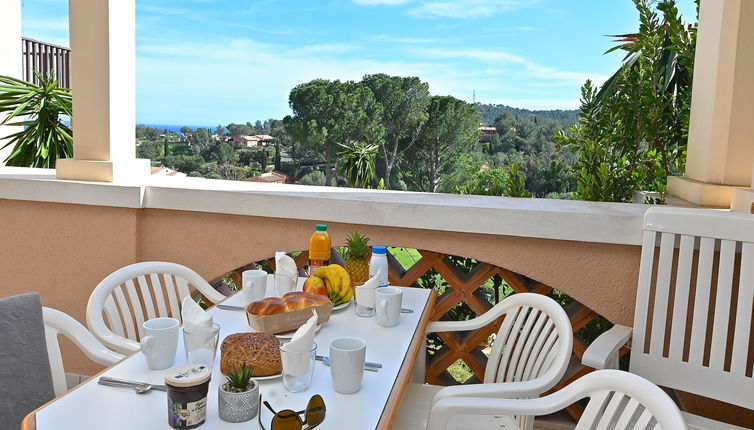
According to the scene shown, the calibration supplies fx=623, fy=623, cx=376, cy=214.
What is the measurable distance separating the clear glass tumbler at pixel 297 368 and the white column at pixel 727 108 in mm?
1585

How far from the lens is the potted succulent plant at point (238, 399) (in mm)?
1018

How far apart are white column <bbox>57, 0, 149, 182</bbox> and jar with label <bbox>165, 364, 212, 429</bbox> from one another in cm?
165

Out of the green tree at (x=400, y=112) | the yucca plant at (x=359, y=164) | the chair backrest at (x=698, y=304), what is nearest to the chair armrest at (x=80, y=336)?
the chair backrest at (x=698, y=304)

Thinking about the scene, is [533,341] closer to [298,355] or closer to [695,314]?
[695,314]

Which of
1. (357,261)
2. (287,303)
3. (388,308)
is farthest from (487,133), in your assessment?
(287,303)

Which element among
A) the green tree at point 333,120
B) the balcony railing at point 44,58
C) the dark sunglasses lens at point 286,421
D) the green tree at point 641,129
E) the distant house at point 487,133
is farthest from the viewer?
the green tree at point 333,120

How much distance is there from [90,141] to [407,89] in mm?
23379

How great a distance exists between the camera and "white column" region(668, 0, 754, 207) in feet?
6.75

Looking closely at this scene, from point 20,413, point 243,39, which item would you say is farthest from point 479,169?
point 20,413

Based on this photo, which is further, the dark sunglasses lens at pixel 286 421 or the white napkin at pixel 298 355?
the white napkin at pixel 298 355

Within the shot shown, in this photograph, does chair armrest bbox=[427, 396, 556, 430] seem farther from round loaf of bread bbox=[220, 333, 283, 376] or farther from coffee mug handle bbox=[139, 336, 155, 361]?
coffee mug handle bbox=[139, 336, 155, 361]

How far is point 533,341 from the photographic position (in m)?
1.61

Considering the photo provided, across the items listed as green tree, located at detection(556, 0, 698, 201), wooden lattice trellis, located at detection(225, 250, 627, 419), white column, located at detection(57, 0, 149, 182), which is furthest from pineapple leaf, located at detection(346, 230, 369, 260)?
green tree, located at detection(556, 0, 698, 201)

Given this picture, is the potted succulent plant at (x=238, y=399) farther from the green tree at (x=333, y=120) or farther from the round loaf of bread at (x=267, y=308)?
the green tree at (x=333, y=120)
